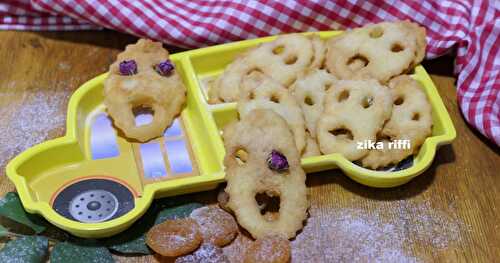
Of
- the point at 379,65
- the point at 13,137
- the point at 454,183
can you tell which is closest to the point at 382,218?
the point at 454,183

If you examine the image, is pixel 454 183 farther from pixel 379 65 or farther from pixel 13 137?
pixel 13 137

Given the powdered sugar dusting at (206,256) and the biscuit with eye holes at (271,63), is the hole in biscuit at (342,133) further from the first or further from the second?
the powdered sugar dusting at (206,256)

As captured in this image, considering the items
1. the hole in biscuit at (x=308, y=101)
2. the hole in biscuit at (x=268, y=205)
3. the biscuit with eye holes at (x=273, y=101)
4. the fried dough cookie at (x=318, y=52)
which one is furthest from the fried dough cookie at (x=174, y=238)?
the fried dough cookie at (x=318, y=52)

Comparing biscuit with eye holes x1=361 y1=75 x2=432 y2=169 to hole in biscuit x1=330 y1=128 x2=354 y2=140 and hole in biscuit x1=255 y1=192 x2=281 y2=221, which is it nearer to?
hole in biscuit x1=330 y1=128 x2=354 y2=140

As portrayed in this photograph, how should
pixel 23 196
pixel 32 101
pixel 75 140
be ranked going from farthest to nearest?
pixel 32 101 → pixel 75 140 → pixel 23 196

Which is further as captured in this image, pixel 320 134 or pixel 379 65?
pixel 379 65

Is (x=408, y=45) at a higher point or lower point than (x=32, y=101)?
higher

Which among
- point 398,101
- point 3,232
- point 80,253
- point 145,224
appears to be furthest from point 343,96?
point 3,232
